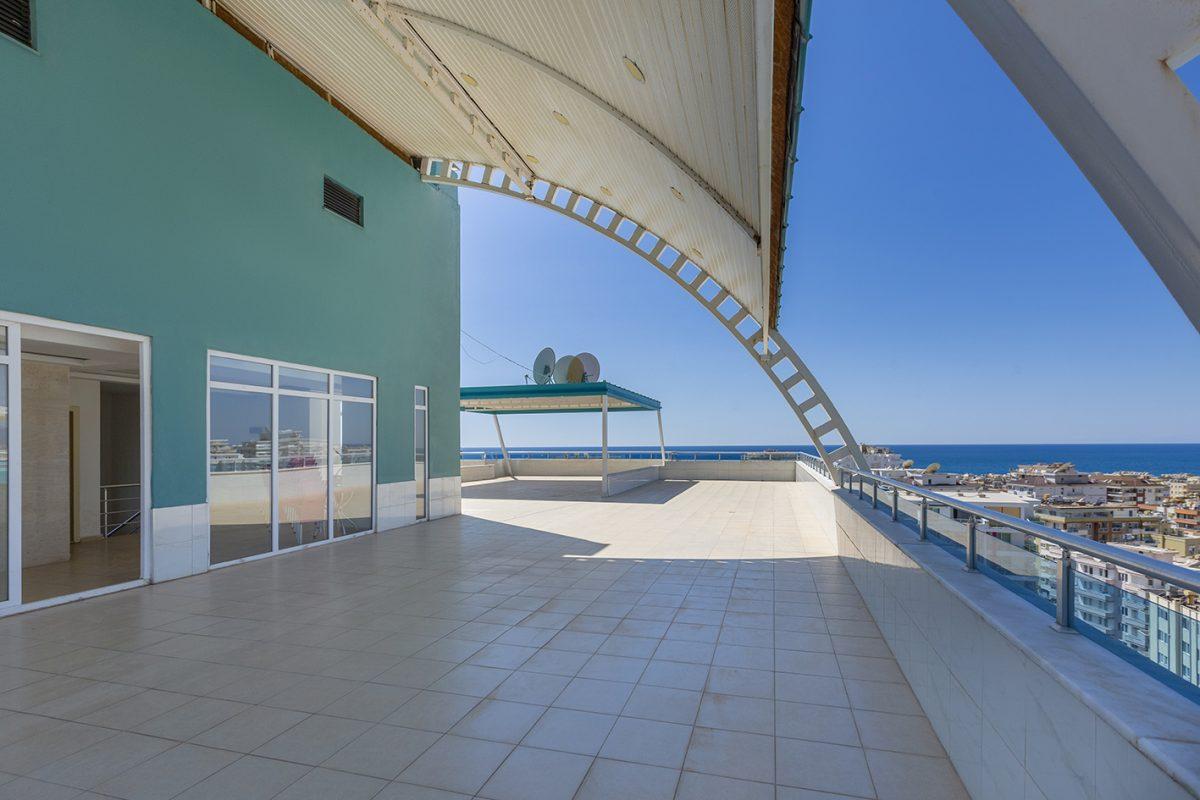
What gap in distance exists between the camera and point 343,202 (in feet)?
31.9

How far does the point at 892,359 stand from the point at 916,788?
56.8m

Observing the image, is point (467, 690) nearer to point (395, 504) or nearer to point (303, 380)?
point (303, 380)

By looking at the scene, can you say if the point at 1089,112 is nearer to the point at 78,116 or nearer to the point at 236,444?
the point at 78,116

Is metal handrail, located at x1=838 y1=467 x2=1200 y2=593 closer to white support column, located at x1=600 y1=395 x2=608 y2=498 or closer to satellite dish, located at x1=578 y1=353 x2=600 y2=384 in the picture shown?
white support column, located at x1=600 y1=395 x2=608 y2=498

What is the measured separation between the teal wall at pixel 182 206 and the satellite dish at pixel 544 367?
10.1 m

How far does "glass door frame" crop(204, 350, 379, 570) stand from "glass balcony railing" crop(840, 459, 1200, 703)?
7.91 metres

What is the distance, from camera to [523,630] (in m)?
5.05

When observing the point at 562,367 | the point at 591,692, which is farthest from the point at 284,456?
the point at 562,367

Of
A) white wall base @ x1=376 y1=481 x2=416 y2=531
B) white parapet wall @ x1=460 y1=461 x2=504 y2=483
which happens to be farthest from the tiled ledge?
white parapet wall @ x1=460 y1=461 x2=504 y2=483

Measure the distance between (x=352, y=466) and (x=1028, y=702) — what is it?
9.54m

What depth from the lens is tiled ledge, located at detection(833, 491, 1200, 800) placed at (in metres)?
1.43

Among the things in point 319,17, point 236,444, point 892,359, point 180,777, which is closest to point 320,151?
point 319,17

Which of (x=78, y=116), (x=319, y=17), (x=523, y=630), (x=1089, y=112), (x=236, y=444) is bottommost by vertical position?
(x=523, y=630)

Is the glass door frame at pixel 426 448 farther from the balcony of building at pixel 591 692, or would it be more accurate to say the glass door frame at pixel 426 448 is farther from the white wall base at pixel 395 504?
the balcony of building at pixel 591 692
